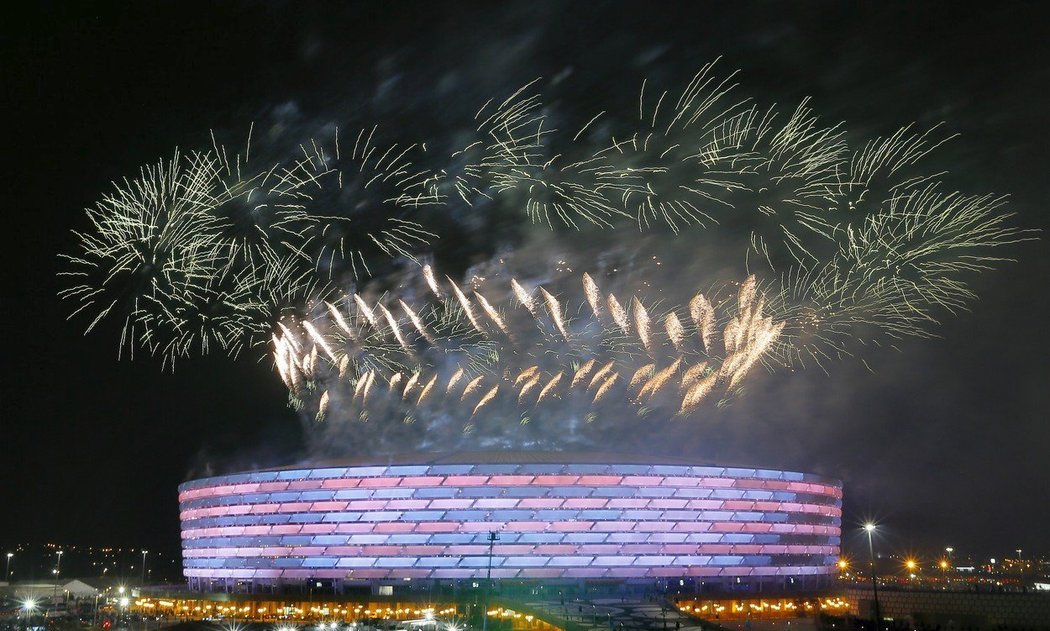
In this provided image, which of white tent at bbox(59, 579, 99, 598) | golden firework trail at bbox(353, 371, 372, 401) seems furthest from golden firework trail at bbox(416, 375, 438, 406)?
white tent at bbox(59, 579, 99, 598)

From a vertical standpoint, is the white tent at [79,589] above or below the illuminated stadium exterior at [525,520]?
below

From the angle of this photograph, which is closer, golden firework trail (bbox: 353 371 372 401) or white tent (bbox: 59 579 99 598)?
golden firework trail (bbox: 353 371 372 401)

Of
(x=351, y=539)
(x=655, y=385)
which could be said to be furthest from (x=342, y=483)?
(x=655, y=385)

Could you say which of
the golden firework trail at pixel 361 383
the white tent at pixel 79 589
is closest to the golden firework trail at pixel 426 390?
the golden firework trail at pixel 361 383

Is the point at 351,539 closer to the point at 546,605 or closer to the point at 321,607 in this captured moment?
the point at 321,607

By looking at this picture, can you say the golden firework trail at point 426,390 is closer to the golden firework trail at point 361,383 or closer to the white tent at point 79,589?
the golden firework trail at point 361,383

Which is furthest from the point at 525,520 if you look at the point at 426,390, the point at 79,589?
the point at 79,589

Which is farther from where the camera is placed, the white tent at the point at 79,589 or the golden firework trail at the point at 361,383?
the white tent at the point at 79,589

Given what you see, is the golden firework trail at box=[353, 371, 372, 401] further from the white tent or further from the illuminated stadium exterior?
the white tent

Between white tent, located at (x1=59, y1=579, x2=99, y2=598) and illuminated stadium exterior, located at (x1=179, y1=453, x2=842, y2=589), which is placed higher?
illuminated stadium exterior, located at (x1=179, y1=453, x2=842, y2=589)
